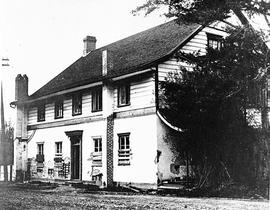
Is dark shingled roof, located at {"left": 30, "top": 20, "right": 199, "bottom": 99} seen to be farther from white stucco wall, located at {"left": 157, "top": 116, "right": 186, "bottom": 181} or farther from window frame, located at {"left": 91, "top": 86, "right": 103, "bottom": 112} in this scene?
white stucco wall, located at {"left": 157, "top": 116, "right": 186, "bottom": 181}

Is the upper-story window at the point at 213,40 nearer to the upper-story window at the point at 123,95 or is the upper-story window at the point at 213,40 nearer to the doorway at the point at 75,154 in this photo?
the upper-story window at the point at 123,95

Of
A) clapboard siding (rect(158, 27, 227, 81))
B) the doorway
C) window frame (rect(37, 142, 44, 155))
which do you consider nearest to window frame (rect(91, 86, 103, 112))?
the doorway

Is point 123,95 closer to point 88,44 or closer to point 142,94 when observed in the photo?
point 142,94

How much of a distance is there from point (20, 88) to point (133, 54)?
34.2 ft

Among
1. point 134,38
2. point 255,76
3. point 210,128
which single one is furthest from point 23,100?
point 255,76

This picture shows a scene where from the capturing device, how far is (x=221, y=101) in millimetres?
17047

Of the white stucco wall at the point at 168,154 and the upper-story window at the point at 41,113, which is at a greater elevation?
the upper-story window at the point at 41,113

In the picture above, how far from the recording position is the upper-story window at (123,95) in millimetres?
21188

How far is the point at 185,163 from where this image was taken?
19500 mm

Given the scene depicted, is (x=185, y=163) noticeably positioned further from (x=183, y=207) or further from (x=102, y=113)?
(x=183, y=207)

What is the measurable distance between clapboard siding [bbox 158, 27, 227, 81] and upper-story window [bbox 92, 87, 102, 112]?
15.4ft

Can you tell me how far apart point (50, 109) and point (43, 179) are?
4372mm

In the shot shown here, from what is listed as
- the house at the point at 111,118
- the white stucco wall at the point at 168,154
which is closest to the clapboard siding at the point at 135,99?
the house at the point at 111,118

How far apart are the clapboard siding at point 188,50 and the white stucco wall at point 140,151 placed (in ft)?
6.65
